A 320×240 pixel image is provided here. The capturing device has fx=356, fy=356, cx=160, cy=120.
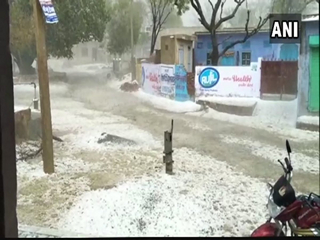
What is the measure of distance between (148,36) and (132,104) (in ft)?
0.91

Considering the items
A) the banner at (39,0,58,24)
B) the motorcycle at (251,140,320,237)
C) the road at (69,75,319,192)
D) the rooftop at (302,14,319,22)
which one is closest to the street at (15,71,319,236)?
the road at (69,75,319,192)

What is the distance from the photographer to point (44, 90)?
1.30m

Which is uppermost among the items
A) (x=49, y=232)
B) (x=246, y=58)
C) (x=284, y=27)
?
(x=284, y=27)

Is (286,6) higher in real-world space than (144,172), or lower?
higher

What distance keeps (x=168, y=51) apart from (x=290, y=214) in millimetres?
749

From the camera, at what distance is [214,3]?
4.27 feet

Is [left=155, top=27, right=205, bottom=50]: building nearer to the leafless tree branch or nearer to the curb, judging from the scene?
the leafless tree branch

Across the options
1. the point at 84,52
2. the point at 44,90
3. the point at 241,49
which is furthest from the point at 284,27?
the point at 44,90

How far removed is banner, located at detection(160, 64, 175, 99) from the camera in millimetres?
1451

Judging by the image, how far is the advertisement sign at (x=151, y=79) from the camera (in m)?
1.47

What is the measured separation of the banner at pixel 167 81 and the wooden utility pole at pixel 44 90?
456 millimetres

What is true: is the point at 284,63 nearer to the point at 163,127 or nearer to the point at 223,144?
the point at 223,144

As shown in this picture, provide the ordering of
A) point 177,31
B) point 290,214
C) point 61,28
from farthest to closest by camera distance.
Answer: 1. point 177,31
2. point 61,28
3. point 290,214

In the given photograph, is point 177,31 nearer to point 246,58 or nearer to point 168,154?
point 246,58
